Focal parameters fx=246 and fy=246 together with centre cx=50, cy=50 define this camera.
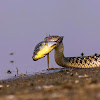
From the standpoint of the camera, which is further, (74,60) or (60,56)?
(74,60)

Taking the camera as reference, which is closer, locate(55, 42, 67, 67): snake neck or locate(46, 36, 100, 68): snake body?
locate(55, 42, 67, 67): snake neck

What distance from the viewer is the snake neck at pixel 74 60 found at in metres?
16.0

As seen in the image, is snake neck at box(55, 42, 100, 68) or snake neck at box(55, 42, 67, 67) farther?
snake neck at box(55, 42, 100, 68)

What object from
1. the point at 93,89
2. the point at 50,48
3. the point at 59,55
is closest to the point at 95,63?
the point at 59,55

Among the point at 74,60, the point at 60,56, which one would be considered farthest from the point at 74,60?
the point at 60,56

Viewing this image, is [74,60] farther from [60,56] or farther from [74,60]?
[60,56]

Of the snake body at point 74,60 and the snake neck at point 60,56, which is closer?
the snake neck at point 60,56

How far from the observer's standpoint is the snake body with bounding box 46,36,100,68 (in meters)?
16.0

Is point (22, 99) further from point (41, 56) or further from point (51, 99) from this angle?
point (41, 56)

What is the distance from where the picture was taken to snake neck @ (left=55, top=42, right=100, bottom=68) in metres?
16.0

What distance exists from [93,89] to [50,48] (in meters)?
11.2

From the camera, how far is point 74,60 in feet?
53.9

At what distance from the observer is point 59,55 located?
52.4 ft

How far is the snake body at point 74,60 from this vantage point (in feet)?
52.3
